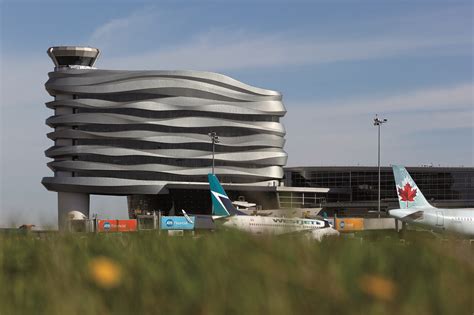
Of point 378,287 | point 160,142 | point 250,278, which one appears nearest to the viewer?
point 378,287

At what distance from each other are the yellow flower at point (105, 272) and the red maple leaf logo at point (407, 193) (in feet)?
200

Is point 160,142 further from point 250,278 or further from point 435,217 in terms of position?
point 250,278

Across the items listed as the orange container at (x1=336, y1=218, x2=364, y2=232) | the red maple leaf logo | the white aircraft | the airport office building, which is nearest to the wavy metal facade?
the airport office building

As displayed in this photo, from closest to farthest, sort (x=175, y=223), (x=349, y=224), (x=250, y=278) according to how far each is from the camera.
→ (x=250, y=278) < (x=175, y=223) < (x=349, y=224)

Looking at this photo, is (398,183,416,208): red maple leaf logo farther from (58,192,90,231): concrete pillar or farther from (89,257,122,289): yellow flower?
(58,192,90,231): concrete pillar

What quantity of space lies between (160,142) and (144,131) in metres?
3.72

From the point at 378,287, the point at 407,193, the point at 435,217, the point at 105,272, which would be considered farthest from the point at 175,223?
the point at 378,287

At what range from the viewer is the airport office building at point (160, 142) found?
491 ft

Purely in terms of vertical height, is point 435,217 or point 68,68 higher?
point 68,68

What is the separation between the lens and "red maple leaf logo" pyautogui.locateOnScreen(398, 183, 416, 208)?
67688mm

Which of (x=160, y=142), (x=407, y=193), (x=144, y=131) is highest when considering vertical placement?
(x=144, y=131)

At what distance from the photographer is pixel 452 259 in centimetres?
762

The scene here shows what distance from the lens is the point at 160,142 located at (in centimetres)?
15012

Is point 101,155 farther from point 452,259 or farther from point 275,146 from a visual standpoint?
point 452,259
